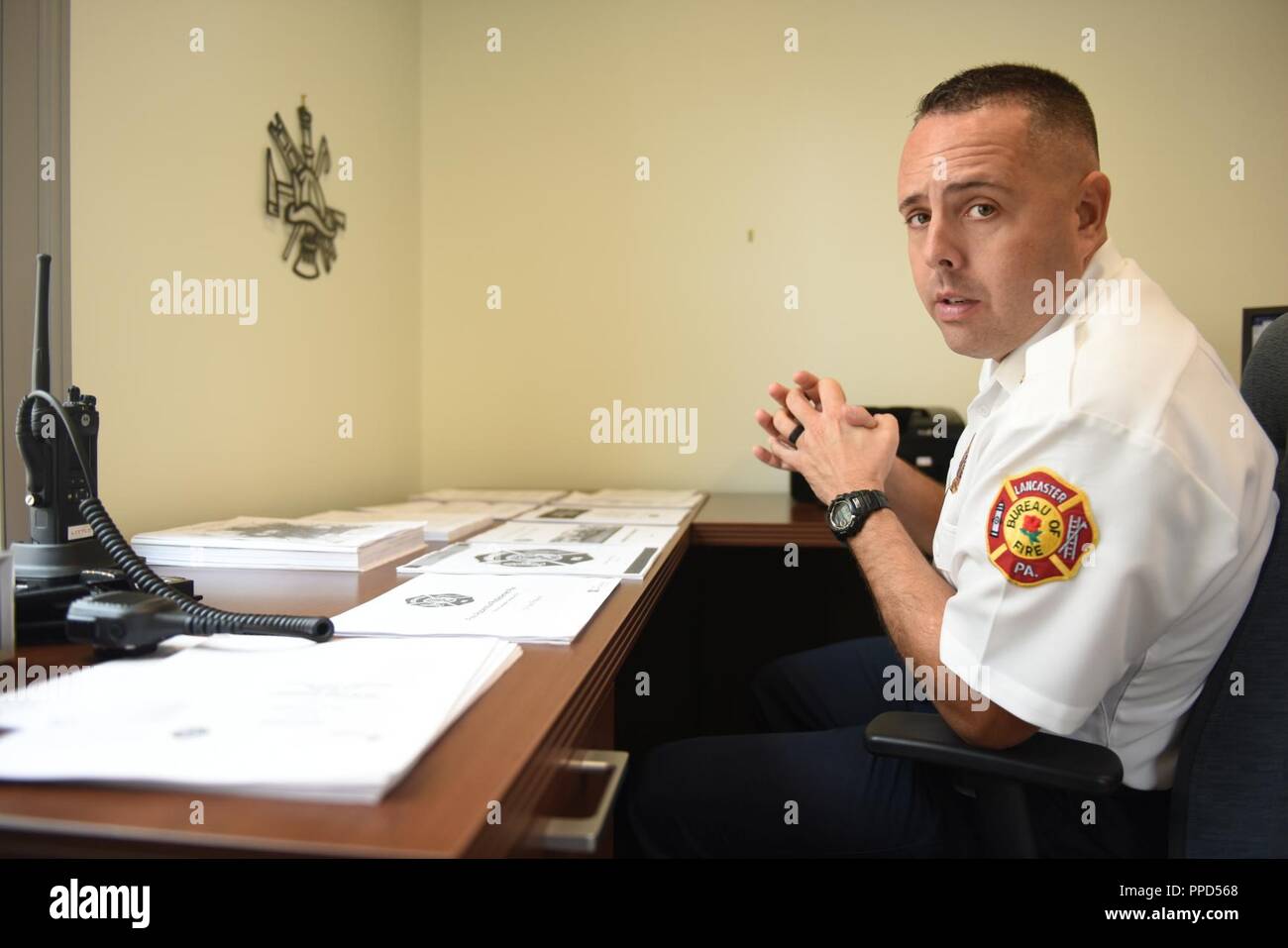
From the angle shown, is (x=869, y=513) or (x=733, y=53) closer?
(x=869, y=513)

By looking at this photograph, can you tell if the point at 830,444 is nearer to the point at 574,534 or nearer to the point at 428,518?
the point at 574,534

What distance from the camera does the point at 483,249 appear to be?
2316 mm

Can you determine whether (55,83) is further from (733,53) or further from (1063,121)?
(733,53)

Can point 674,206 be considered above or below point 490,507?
above

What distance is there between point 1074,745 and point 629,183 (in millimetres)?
1885

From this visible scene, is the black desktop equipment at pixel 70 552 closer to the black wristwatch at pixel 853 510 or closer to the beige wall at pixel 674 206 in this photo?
the black wristwatch at pixel 853 510

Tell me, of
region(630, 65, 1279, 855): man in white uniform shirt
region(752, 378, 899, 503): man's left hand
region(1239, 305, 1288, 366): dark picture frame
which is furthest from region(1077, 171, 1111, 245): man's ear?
region(1239, 305, 1288, 366): dark picture frame

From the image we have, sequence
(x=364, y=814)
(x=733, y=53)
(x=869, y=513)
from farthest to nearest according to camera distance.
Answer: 1. (x=733, y=53)
2. (x=869, y=513)
3. (x=364, y=814)

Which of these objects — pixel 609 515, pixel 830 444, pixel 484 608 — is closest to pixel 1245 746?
pixel 830 444

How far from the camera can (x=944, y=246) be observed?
3.55 ft

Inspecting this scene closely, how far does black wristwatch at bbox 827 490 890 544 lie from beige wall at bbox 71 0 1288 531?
116 cm

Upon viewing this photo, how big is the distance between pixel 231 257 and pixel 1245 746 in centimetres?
161

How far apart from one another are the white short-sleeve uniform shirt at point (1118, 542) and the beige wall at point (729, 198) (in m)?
1.38
